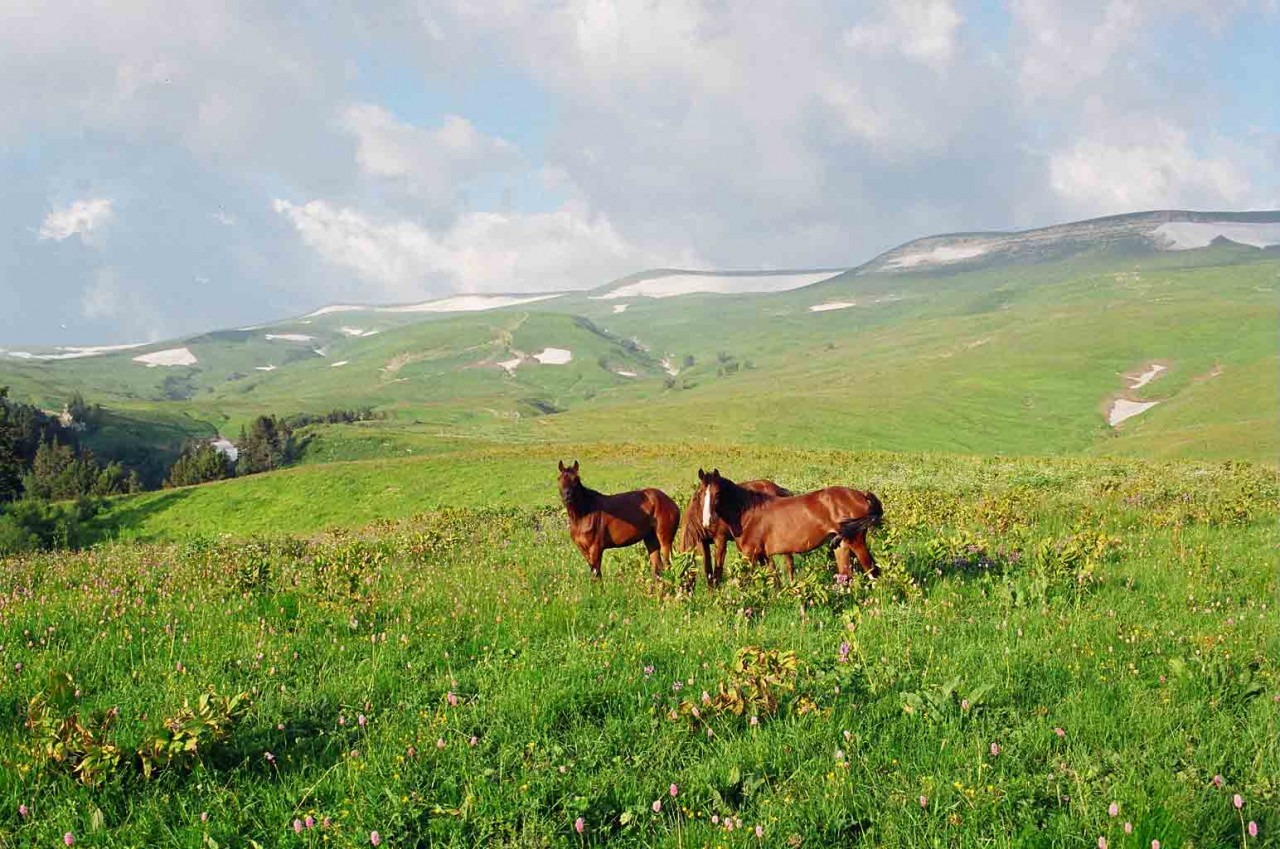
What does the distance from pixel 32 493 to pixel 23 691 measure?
4844 inches

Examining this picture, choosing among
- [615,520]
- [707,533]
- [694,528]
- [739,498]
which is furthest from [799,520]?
[615,520]

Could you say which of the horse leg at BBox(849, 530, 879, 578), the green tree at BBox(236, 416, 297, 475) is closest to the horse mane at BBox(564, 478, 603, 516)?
the horse leg at BBox(849, 530, 879, 578)

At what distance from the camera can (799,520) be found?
11008 mm

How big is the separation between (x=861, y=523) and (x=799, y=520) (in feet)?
3.05

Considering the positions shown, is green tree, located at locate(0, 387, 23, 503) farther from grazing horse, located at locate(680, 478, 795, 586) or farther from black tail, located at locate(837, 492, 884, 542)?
black tail, located at locate(837, 492, 884, 542)

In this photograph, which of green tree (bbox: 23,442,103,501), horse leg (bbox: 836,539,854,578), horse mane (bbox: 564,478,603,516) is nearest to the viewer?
horse leg (bbox: 836,539,854,578)

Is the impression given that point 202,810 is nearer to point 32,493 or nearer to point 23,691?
point 23,691

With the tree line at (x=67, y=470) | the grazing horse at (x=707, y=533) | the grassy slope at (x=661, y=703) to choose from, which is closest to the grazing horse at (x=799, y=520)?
the grazing horse at (x=707, y=533)

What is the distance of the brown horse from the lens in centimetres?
1223

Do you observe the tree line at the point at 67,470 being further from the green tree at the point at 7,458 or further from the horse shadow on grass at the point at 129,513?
the horse shadow on grass at the point at 129,513

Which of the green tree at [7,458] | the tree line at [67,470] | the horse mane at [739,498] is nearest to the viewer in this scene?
the horse mane at [739,498]

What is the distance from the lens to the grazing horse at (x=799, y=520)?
10.7 m

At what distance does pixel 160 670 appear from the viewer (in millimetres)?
6996

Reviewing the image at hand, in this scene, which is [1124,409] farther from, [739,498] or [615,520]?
[615,520]
